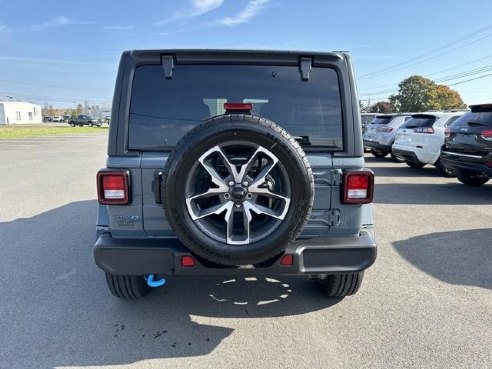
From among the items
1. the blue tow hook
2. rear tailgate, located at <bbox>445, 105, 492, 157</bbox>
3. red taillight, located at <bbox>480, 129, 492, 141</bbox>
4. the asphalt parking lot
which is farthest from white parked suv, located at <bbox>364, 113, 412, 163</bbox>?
the blue tow hook

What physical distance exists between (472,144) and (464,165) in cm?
47

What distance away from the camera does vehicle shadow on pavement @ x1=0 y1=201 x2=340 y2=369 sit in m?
2.66

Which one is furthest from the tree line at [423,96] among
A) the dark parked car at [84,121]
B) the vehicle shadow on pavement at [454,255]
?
the vehicle shadow on pavement at [454,255]

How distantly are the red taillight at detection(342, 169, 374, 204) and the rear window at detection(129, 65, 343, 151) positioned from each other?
237 mm

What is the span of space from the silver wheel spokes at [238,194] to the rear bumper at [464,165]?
623 cm

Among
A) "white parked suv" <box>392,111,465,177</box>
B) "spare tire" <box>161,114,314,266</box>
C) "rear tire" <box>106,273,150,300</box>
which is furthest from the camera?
"white parked suv" <box>392,111,465,177</box>

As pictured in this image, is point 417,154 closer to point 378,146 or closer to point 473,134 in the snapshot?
point 473,134

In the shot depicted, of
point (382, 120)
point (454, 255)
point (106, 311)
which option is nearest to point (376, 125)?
point (382, 120)

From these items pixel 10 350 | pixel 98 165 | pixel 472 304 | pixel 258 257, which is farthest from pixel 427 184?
pixel 98 165

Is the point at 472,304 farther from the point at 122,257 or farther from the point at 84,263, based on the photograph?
the point at 84,263

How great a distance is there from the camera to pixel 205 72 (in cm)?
277

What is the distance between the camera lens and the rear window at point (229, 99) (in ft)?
9.02

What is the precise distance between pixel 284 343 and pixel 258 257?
75 cm

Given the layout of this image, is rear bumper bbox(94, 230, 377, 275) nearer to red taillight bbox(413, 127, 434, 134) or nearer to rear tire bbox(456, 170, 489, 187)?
rear tire bbox(456, 170, 489, 187)
